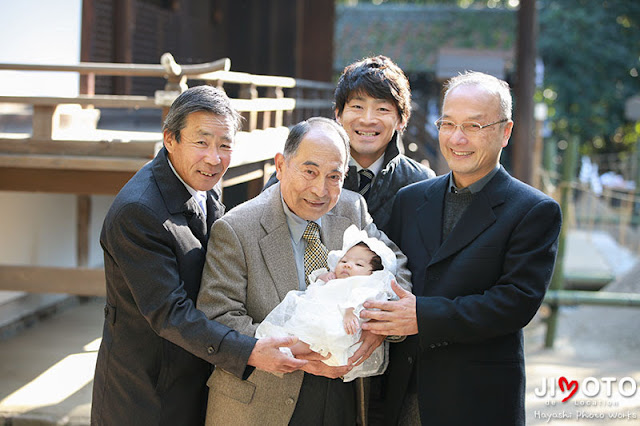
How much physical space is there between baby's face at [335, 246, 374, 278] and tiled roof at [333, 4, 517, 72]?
13311 millimetres

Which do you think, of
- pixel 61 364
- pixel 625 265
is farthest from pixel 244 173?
pixel 625 265

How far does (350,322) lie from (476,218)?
541 millimetres

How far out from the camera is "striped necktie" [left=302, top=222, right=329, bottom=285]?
2418 mm

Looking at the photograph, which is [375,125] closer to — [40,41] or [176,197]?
[176,197]

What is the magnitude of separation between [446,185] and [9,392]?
130 inches

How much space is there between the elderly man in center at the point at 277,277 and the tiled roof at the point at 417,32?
43.5ft

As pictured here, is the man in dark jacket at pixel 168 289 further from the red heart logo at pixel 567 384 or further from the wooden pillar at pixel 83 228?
the red heart logo at pixel 567 384

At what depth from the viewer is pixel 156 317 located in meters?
2.22

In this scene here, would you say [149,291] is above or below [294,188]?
below

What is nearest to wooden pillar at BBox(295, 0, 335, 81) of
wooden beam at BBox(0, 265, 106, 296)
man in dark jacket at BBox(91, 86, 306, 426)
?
wooden beam at BBox(0, 265, 106, 296)

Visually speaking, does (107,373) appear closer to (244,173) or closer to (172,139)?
(172,139)

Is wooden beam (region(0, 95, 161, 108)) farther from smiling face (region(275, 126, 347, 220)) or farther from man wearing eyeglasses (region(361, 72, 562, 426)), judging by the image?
man wearing eyeglasses (region(361, 72, 562, 426))

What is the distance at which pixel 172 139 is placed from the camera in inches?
94.0

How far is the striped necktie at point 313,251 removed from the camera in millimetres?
2418
